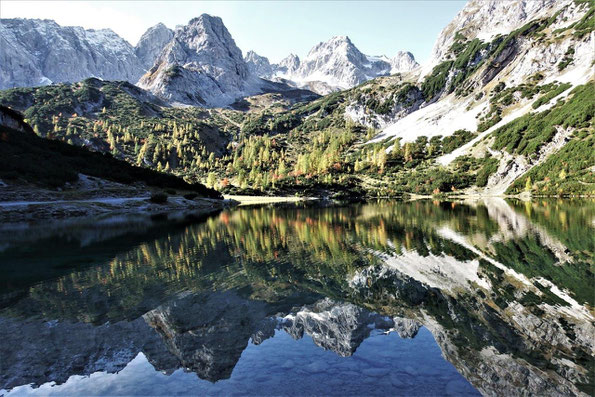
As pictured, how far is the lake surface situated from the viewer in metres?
8.79

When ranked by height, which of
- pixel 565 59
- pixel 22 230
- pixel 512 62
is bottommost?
pixel 22 230

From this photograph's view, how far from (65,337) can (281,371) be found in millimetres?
7467

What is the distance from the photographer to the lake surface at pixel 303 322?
346 inches

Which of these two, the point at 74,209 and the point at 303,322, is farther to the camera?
the point at 74,209

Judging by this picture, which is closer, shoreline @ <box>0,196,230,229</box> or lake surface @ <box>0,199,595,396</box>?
lake surface @ <box>0,199,595,396</box>


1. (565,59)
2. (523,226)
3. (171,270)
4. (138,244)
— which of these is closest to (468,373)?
(171,270)

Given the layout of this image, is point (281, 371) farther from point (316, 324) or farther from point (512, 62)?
point (512, 62)

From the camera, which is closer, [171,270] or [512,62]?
[171,270]

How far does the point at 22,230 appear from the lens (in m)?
38.2

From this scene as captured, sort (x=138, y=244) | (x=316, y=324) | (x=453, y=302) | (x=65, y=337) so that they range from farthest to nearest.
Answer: (x=138, y=244) < (x=453, y=302) < (x=316, y=324) < (x=65, y=337)

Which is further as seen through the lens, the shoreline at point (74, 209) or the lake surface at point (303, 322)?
the shoreline at point (74, 209)

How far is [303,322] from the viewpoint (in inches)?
506

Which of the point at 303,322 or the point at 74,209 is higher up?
the point at 303,322

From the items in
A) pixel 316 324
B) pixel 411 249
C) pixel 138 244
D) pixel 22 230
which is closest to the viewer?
pixel 316 324
